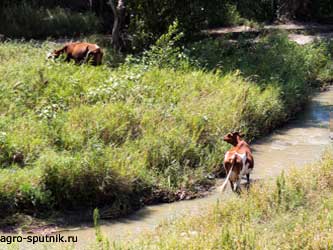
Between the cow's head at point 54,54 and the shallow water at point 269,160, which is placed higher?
the cow's head at point 54,54

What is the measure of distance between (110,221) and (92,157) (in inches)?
36.8

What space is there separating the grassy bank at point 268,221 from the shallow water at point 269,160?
2.11 feet

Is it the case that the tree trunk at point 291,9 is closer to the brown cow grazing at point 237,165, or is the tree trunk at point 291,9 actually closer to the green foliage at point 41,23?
the green foliage at point 41,23

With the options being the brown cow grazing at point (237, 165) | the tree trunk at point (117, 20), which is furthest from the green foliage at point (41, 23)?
the brown cow grazing at point (237, 165)

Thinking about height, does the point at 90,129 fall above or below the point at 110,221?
above

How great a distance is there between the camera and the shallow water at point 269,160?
7.94m

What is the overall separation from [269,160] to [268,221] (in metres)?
3.98

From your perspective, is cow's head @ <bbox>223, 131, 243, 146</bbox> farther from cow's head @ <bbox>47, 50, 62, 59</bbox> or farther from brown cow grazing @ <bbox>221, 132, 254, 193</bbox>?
cow's head @ <bbox>47, 50, 62, 59</bbox>

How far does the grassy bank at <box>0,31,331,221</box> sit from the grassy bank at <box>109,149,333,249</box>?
1.60 meters

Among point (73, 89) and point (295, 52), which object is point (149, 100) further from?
point (295, 52)

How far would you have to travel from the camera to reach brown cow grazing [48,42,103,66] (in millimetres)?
13828

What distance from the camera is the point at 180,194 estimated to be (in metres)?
9.20

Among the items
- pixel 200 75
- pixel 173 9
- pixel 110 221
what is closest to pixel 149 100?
pixel 200 75

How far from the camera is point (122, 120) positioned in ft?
33.7
